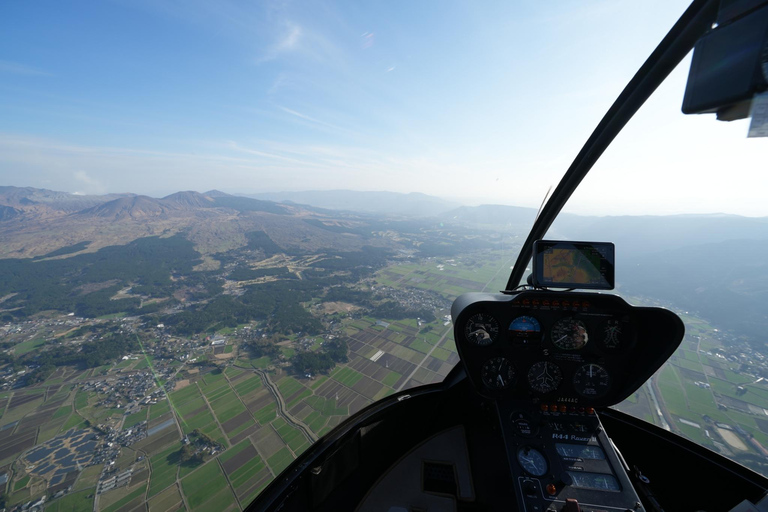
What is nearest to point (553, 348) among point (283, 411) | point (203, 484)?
point (203, 484)

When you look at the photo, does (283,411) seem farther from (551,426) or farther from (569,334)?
(569,334)

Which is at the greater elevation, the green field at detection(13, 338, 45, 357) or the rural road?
the rural road

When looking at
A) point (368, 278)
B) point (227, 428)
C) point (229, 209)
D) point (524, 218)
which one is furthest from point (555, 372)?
point (229, 209)

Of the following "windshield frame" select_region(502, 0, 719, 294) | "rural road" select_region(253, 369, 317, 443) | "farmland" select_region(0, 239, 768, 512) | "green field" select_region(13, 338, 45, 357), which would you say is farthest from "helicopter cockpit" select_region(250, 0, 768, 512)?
"green field" select_region(13, 338, 45, 357)

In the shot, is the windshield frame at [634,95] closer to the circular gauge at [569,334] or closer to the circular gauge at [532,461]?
the circular gauge at [569,334]

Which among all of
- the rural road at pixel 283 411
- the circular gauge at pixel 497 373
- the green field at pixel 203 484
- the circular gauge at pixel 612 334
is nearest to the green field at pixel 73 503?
the green field at pixel 203 484

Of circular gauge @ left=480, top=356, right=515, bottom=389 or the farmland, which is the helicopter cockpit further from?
the farmland
